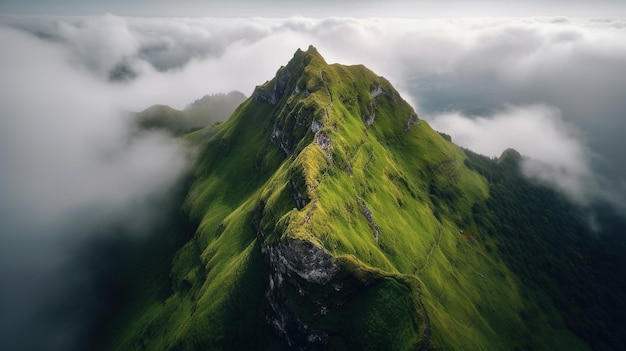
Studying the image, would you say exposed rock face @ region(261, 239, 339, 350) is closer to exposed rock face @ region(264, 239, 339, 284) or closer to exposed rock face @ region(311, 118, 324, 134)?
exposed rock face @ region(264, 239, 339, 284)

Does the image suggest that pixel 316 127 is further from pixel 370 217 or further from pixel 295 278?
pixel 295 278

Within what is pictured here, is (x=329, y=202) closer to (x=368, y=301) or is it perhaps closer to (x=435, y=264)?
(x=368, y=301)

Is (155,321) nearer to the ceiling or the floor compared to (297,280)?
nearer to the floor

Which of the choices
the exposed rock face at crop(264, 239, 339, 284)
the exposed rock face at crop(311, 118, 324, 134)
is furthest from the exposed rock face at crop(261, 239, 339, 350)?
the exposed rock face at crop(311, 118, 324, 134)

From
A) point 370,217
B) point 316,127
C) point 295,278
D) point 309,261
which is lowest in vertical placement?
point 295,278

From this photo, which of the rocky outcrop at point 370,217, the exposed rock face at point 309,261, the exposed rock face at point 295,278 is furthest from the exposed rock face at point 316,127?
the exposed rock face at point 309,261

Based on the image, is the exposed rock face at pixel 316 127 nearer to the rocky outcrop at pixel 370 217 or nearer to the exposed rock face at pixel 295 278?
the rocky outcrop at pixel 370 217

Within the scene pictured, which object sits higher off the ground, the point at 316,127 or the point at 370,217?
the point at 316,127

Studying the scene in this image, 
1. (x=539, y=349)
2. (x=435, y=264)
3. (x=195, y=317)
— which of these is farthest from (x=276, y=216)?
(x=539, y=349)

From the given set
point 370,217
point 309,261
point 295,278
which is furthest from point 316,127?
point 309,261
